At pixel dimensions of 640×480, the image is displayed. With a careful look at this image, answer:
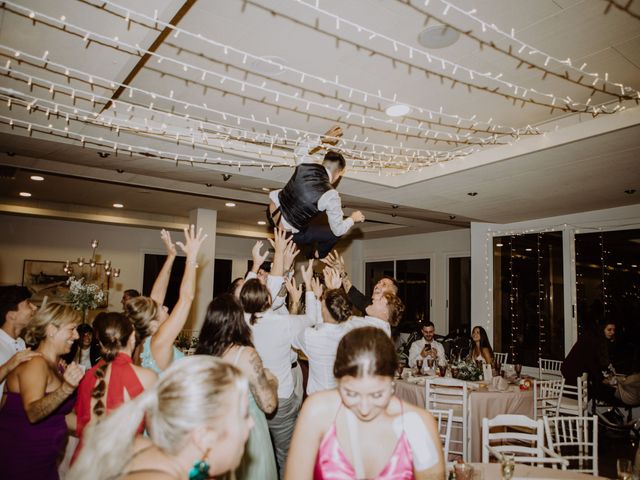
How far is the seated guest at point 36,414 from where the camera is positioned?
2.16 meters

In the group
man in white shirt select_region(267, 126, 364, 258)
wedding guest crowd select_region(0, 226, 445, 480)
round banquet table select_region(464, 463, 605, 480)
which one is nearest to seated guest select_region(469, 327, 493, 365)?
wedding guest crowd select_region(0, 226, 445, 480)

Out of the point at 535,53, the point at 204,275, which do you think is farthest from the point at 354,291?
the point at 204,275

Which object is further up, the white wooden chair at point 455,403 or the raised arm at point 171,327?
the raised arm at point 171,327

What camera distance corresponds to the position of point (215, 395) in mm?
1163

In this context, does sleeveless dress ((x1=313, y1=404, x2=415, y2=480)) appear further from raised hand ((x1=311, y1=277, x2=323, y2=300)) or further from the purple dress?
raised hand ((x1=311, y1=277, x2=323, y2=300))

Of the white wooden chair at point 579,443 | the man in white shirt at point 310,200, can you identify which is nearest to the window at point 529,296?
the white wooden chair at point 579,443

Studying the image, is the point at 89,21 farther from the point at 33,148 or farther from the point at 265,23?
the point at 33,148

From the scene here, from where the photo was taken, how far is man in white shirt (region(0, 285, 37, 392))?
110 inches

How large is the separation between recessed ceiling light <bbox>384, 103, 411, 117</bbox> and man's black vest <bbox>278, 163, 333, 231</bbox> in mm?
1210

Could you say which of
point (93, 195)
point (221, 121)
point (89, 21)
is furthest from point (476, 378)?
point (93, 195)

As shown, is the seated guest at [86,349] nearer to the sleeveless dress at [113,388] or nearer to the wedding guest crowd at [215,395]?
the wedding guest crowd at [215,395]

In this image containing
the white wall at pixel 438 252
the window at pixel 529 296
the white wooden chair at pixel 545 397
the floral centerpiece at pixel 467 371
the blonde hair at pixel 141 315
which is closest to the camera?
the blonde hair at pixel 141 315

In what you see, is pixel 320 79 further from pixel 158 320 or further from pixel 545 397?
pixel 545 397

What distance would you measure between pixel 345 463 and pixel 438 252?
9.04 metres
